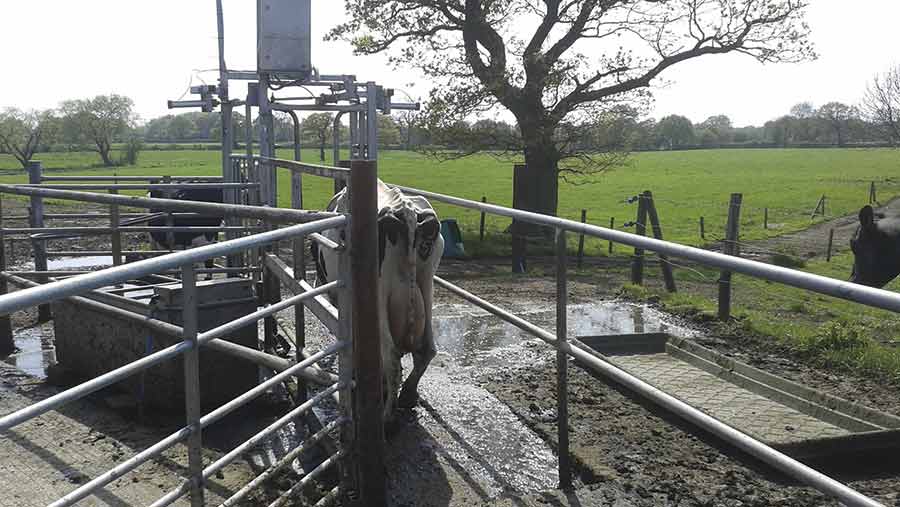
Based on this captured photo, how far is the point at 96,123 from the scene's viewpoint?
64875 mm

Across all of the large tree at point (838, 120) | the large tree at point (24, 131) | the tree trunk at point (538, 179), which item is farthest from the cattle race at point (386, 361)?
the large tree at point (838, 120)

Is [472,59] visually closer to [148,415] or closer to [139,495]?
[148,415]

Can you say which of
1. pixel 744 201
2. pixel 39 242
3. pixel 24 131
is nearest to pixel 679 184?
pixel 744 201

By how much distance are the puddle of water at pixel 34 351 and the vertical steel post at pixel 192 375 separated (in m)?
3.61

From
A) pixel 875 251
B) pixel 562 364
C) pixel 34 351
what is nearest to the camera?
pixel 562 364

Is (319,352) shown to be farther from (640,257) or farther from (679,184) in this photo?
(679,184)

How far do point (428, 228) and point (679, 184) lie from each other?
44.0m

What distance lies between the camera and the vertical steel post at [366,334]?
11.0ft

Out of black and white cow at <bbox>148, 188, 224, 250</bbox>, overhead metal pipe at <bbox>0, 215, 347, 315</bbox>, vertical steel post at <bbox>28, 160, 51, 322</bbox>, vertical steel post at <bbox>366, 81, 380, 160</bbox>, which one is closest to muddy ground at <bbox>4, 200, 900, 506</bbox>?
overhead metal pipe at <bbox>0, 215, 347, 315</bbox>

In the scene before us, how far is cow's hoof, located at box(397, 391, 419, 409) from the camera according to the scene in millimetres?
4840

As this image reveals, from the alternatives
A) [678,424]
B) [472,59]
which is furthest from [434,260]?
[472,59]

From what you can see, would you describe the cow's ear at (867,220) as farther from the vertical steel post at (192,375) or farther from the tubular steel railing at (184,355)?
the vertical steel post at (192,375)

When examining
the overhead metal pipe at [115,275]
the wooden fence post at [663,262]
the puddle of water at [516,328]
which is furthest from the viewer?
the wooden fence post at [663,262]

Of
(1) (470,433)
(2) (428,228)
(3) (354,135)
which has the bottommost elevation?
(1) (470,433)
